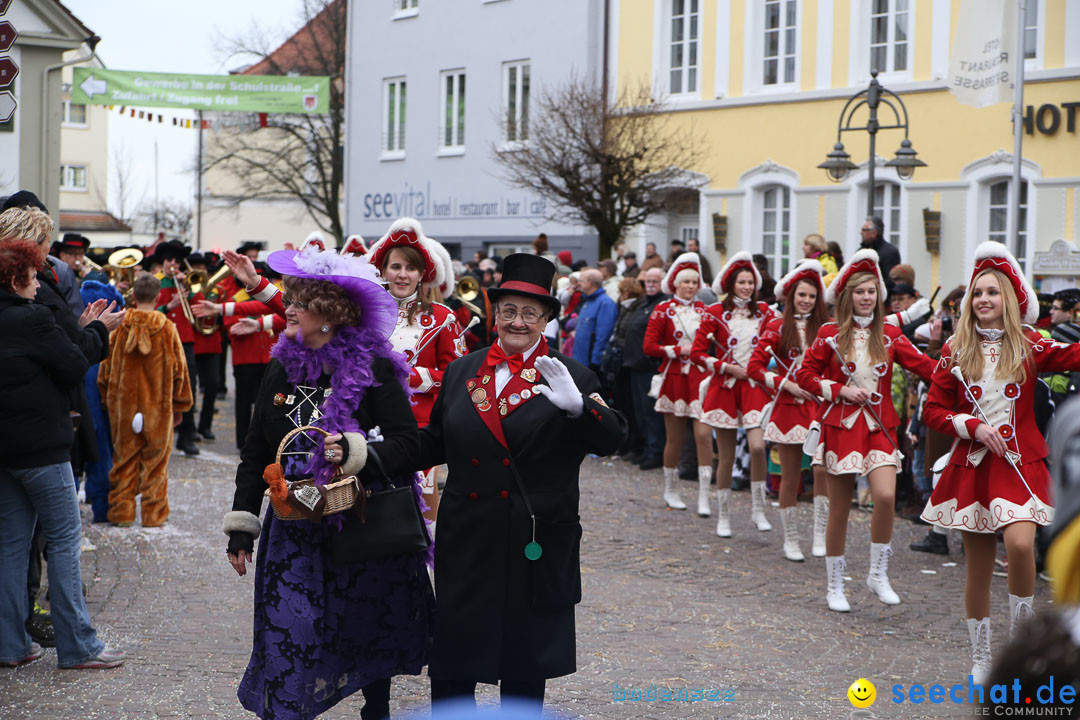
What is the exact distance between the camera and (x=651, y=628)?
7234 millimetres

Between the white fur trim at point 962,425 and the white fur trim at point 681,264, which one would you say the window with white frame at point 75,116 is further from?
the white fur trim at point 962,425

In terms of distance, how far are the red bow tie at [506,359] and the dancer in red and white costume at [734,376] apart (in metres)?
5.46

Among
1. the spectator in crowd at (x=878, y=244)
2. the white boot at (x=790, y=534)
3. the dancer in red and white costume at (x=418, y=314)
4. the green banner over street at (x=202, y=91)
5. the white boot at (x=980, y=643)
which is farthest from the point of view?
the green banner over street at (x=202, y=91)

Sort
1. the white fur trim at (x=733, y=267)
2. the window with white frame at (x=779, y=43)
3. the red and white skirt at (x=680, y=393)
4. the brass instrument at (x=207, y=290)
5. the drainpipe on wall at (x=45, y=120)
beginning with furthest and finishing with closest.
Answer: the window with white frame at (x=779, y=43) → the drainpipe on wall at (x=45, y=120) → the brass instrument at (x=207, y=290) → the red and white skirt at (x=680, y=393) → the white fur trim at (x=733, y=267)

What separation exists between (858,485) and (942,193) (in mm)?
10747

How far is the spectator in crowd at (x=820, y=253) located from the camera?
45.4ft

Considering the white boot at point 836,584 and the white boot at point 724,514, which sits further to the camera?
the white boot at point 724,514

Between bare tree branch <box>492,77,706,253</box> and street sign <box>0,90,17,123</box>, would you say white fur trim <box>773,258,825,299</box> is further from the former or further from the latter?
bare tree branch <box>492,77,706,253</box>

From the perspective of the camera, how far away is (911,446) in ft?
36.6

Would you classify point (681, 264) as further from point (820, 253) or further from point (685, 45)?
Answer: point (685, 45)

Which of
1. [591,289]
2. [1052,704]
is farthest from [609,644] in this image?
[591,289]

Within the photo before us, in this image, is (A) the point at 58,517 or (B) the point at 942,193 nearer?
(A) the point at 58,517

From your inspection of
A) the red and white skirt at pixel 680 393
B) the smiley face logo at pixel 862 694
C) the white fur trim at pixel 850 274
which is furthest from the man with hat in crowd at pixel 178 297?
the smiley face logo at pixel 862 694

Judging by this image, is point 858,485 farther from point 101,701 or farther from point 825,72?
point 825,72
